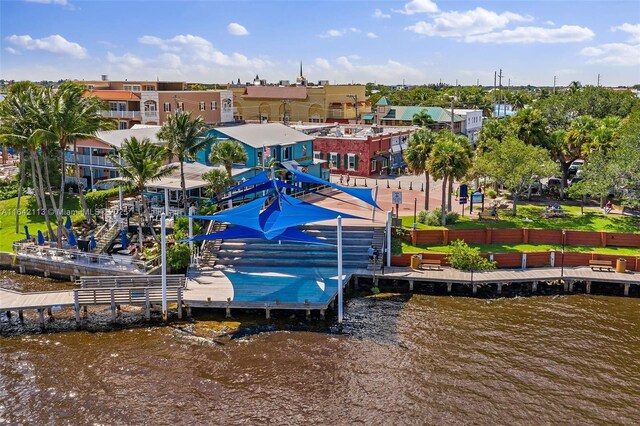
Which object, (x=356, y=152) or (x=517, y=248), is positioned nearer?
(x=517, y=248)

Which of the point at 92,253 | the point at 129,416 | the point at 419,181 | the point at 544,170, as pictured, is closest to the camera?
the point at 129,416

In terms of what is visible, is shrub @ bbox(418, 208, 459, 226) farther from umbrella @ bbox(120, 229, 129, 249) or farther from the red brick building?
umbrella @ bbox(120, 229, 129, 249)

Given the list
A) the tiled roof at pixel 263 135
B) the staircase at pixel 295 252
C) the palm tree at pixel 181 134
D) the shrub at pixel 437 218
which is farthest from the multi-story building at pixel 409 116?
the palm tree at pixel 181 134

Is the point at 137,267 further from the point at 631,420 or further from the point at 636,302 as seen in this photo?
the point at 636,302

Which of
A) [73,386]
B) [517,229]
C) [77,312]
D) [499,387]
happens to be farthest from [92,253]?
[517,229]

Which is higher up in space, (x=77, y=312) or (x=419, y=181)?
(x=419, y=181)

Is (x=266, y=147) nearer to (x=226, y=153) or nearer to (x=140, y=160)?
(x=226, y=153)

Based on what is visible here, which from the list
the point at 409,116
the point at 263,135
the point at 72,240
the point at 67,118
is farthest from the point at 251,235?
the point at 409,116
